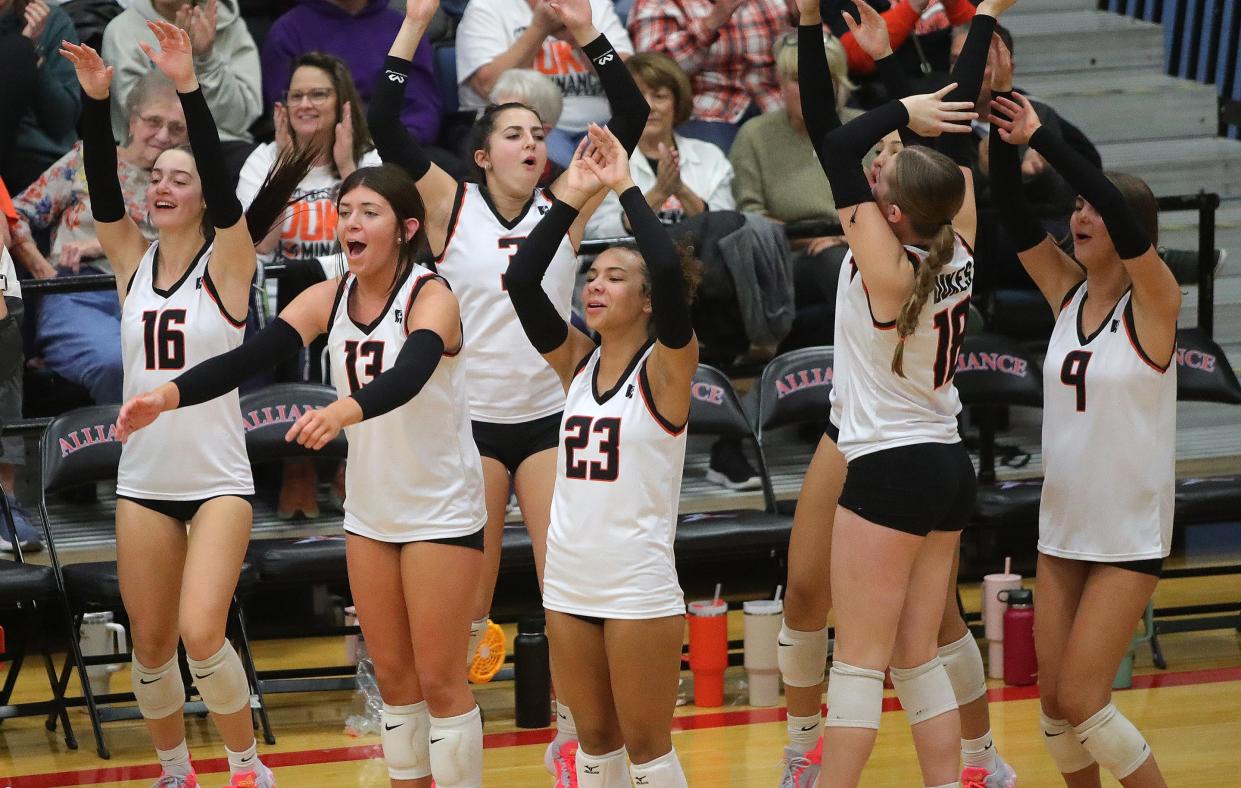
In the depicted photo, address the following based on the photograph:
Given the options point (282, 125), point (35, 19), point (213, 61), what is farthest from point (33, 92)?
point (282, 125)

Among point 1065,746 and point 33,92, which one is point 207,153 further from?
point 33,92

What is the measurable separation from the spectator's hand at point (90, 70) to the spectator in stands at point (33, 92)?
2610 millimetres

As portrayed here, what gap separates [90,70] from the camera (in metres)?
4.66

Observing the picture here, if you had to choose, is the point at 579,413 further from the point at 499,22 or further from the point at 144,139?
the point at 499,22

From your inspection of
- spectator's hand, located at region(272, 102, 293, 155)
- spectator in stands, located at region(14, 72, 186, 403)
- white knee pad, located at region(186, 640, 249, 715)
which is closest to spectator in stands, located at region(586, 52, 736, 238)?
spectator's hand, located at region(272, 102, 293, 155)

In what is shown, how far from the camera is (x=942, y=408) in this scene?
4242mm

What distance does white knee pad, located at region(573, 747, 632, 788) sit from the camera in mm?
4156

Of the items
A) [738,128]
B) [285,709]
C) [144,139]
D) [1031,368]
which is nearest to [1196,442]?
[1031,368]

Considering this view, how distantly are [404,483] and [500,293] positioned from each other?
88 centimetres

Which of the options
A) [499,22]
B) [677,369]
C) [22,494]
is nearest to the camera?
[677,369]

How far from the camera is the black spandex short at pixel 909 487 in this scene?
4.14m

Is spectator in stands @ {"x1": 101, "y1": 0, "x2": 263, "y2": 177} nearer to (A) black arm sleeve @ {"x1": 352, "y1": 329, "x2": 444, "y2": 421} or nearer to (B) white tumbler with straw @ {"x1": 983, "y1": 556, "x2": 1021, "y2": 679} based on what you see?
(A) black arm sleeve @ {"x1": 352, "y1": 329, "x2": 444, "y2": 421}

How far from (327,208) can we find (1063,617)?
12.0 feet

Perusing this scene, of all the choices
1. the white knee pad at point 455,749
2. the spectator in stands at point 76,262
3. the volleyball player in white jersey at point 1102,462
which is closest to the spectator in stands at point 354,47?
the spectator in stands at point 76,262
